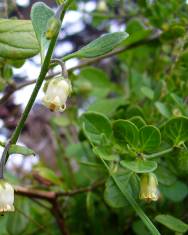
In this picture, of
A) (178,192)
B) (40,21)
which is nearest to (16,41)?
(40,21)

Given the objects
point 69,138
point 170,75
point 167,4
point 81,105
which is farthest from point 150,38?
point 81,105

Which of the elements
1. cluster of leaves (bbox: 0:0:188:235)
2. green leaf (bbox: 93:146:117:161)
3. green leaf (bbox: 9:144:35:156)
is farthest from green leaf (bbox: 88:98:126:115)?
green leaf (bbox: 9:144:35:156)

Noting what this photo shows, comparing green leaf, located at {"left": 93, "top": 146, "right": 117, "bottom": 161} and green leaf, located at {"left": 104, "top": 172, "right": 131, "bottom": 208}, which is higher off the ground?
green leaf, located at {"left": 93, "top": 146, "right": 117, "bottom": 161}

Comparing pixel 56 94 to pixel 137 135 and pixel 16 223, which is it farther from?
pixel 16 223

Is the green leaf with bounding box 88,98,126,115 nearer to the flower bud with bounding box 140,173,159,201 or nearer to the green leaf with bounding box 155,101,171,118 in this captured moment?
the green leaf with bounding box 155,101,171,118

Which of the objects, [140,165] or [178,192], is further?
[178,192]

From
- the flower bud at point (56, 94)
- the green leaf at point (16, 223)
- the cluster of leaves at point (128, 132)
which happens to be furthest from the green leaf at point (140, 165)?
the green leaf at point (16, 223)
